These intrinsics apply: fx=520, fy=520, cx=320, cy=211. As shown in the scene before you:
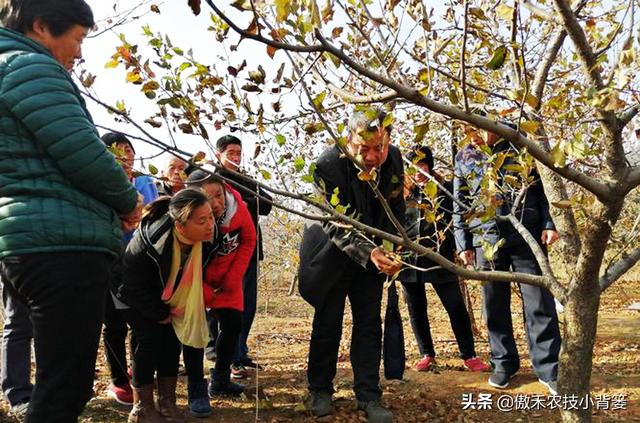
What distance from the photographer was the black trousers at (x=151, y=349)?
2875 millimetres

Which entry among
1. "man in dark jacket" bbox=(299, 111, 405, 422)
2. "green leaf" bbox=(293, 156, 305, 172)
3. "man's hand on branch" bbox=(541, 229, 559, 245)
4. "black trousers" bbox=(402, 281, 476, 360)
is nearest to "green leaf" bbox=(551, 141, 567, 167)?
"green leaf" bbox=(293, 156, 305, 172)

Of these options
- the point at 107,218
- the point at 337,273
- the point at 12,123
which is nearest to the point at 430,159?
the point at 337,273

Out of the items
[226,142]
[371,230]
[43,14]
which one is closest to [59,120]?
[43,14]

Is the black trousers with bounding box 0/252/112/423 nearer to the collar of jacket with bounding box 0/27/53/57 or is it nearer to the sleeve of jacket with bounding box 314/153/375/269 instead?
the collar of jacket with bounding box 0/27/53/57

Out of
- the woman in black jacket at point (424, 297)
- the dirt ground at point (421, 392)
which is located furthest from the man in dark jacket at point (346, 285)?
the woman in black jacket at point (424, 297)

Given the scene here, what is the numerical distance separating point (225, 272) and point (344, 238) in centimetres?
99

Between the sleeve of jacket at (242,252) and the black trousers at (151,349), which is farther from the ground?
the sleeve of jacket at (242,252)

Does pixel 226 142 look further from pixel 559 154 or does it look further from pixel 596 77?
pixel 559 154

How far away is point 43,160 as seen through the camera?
1739 mm

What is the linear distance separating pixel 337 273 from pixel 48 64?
6.26 ft

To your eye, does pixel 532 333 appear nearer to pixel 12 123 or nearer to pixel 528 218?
pixel 528 218

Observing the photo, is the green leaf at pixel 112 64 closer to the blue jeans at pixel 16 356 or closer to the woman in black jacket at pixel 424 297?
the blue jeans at pixel 16 356

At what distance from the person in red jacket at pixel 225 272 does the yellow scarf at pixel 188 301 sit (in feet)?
0.99

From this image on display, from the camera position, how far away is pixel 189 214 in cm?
281
